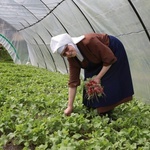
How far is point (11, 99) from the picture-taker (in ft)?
15.6

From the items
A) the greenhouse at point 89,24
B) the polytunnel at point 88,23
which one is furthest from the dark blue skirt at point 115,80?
the polytunnel at point 88,23

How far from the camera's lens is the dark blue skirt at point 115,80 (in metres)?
3.74

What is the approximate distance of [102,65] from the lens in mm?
3781

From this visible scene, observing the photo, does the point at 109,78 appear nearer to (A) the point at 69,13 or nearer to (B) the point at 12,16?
(A) the point at 69,13

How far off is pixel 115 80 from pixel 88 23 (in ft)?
12.8

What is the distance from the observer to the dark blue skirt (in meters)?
3.74

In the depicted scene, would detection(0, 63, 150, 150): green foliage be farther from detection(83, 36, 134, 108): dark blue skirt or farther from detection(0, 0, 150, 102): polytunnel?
detection(0, 0, 150, 102): polytunnel

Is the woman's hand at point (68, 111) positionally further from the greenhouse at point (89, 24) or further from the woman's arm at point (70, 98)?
the greenhouse at point (89, 24)

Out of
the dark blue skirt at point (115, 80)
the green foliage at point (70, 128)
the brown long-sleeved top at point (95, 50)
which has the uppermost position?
the brown long-sleeved top at point (95, 50)

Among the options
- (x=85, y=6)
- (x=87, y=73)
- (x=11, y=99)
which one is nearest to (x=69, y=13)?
(x=85, y=6)

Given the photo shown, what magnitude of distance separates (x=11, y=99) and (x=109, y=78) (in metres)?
1.68

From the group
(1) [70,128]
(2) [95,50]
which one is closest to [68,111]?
(1) [70,128]

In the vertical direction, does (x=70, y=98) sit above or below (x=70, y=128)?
above

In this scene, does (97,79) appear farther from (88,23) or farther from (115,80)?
(88,23)
